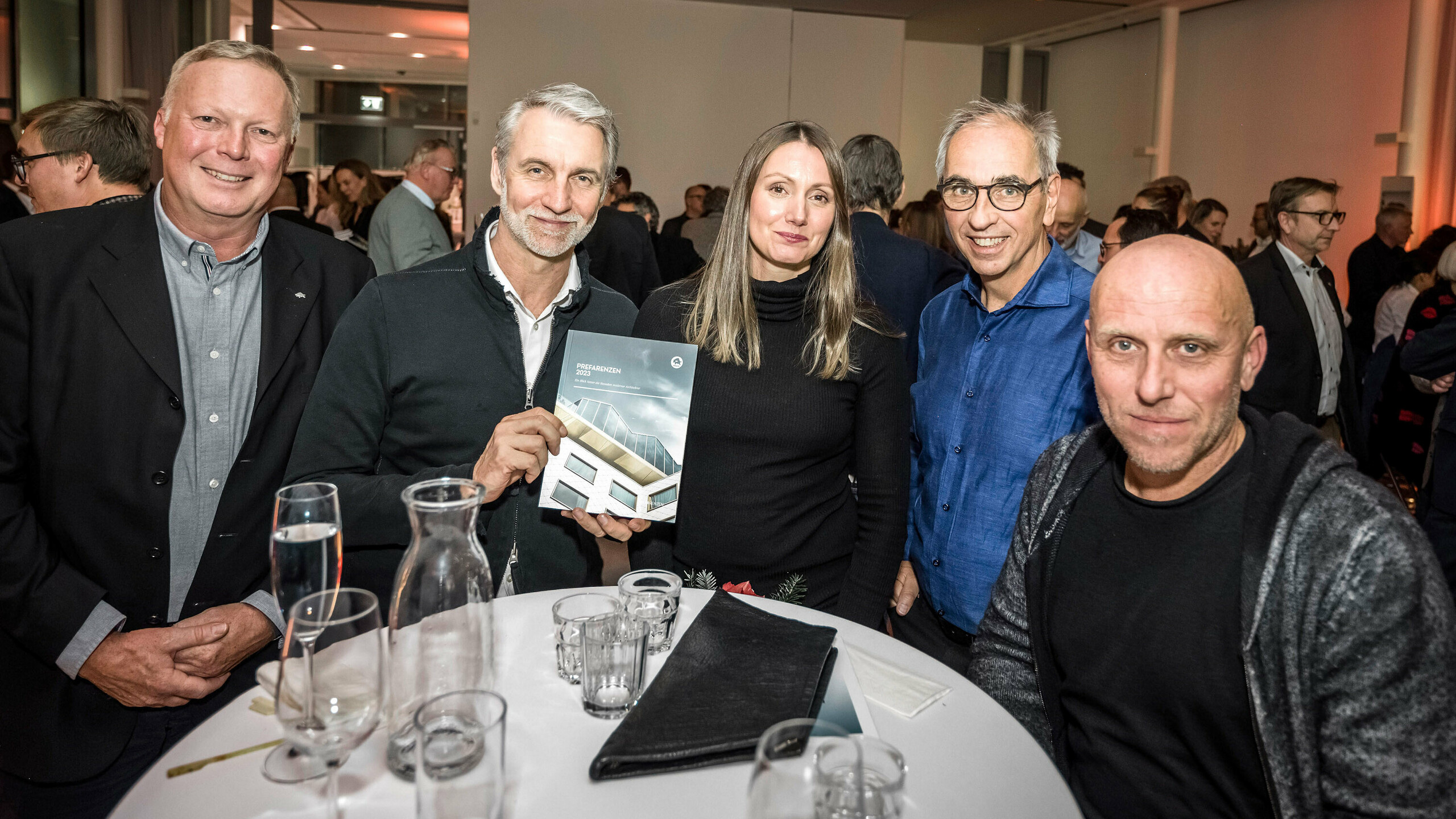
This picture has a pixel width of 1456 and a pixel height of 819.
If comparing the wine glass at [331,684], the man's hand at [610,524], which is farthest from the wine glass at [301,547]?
the man's hand at [610,524]

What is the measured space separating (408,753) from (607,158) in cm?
151

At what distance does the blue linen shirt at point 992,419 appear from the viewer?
2146 mm

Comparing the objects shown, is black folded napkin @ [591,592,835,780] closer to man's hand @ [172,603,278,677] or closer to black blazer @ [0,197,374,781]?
man's hand @ [172,603,278,677]

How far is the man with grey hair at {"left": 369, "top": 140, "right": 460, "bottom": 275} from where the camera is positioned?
239 inches

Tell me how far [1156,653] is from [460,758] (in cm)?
117

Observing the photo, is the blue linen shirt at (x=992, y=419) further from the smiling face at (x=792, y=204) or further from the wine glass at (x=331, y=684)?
the wine glass at (x=331, y=684)

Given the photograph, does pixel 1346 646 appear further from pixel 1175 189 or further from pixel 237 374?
pixel 1175 189

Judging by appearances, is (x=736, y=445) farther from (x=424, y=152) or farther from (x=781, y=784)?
(x=424, y=152)

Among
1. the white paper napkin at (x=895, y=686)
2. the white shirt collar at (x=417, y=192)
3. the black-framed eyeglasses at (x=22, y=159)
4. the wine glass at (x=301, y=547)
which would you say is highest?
the white shirt collar at (x=417, y=192)

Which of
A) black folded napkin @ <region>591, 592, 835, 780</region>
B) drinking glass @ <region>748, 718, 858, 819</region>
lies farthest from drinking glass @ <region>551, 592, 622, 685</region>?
drinking glass @ <region>748, 718, 858, 819</region>

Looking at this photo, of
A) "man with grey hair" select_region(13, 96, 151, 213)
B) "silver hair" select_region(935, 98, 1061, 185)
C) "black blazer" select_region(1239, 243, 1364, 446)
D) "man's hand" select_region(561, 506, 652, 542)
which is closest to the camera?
"man's hand" select_region(561, 506, 652, 542)

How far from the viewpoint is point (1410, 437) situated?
5406 millimetres

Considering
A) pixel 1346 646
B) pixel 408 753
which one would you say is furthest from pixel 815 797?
pixel 1346 646

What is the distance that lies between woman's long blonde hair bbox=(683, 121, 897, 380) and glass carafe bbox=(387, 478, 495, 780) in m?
1.06
